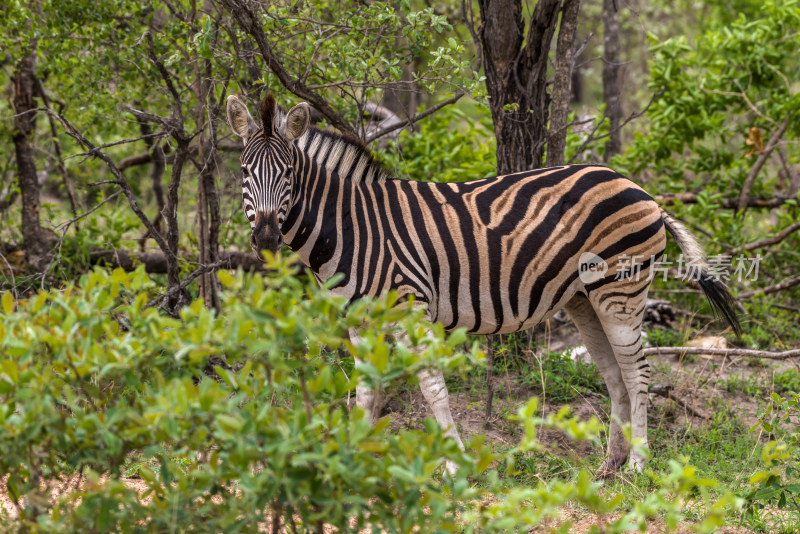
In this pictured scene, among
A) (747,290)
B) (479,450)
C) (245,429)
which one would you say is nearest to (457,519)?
(479,450)

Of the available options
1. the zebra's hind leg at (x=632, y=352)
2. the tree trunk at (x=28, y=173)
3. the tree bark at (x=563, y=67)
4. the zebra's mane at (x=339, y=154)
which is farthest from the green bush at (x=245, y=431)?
the tree trunk at (x=28, y=173)

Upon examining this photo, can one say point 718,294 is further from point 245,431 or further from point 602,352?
point 245,431

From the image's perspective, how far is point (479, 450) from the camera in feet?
9.38

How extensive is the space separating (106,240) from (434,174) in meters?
3.56

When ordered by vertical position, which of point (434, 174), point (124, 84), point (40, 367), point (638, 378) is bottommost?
point (638, 378)

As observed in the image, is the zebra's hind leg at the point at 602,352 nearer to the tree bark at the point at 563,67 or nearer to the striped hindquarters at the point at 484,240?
the striped hindquarters at the point at 484,240

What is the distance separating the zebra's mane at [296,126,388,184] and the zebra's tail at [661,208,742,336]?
2.28 metres

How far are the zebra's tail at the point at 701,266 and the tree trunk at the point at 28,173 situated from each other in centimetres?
616

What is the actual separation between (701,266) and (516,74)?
226cm

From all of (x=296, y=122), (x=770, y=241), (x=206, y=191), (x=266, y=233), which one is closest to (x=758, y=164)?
(x=770, y=241)

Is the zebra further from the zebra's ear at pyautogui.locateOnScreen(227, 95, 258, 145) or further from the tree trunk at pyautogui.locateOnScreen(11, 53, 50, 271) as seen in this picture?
the tree trunk at pyautogui.locateOnScreen(11, 53, 50, 271)

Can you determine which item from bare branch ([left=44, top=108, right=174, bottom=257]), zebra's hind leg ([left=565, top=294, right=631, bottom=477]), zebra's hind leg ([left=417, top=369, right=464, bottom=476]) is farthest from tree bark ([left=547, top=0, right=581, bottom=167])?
bare branch ([left=44, top=108, right=174, bottom=257])

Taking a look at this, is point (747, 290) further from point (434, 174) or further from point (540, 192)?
point (540, 192)

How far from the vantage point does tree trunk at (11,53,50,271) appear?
25.4 ft
